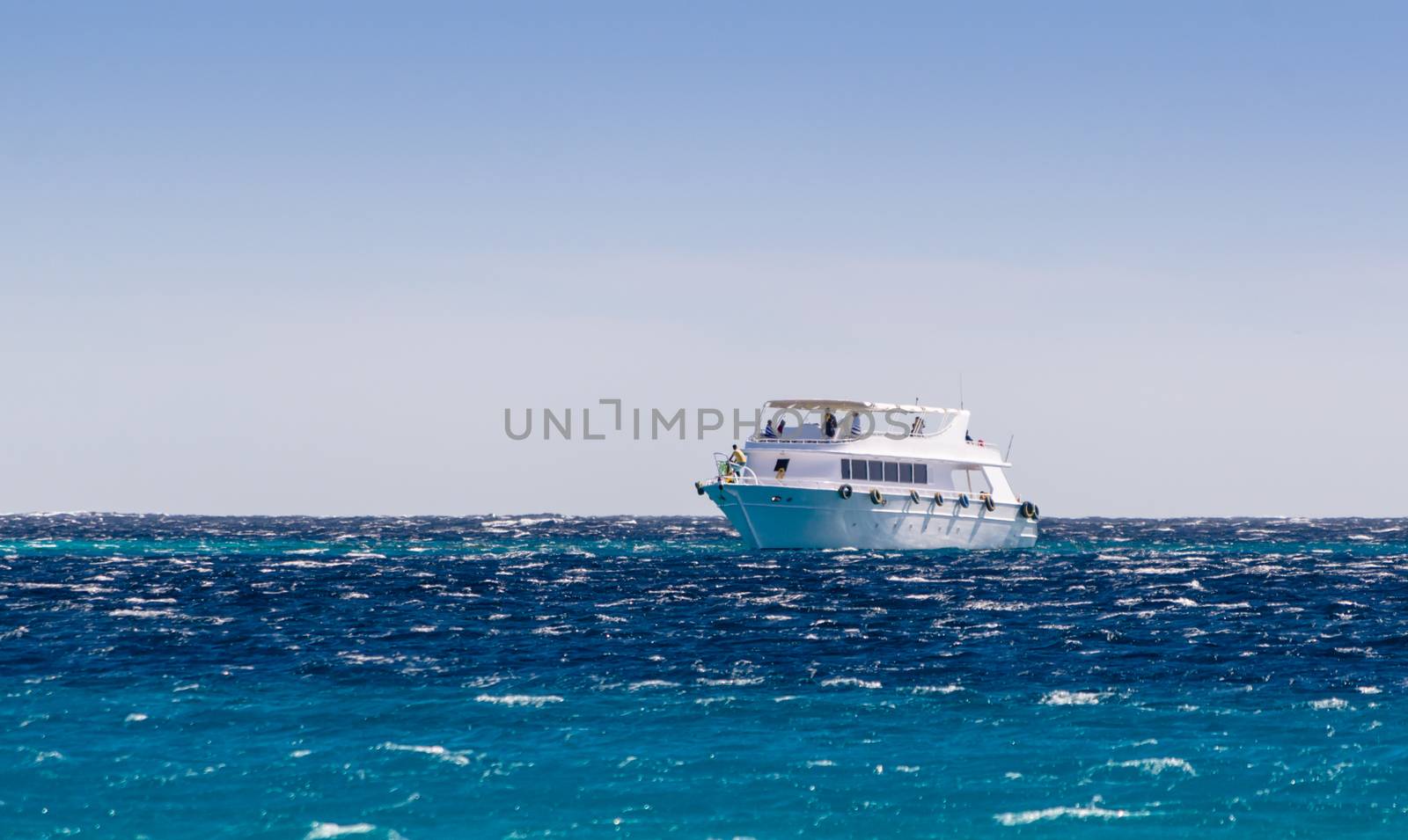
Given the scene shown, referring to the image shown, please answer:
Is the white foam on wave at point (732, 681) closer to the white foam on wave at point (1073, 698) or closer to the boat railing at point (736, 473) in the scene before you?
the white foam on wave at point (1073, 698)

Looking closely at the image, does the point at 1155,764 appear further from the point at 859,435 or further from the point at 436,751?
the point at 859,435

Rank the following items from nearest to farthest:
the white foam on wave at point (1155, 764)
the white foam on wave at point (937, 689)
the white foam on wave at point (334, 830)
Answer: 1. the white foam on wave at point (334, 830)
2. the white foam on wave at point (1155, 764)
3. the white foam on wave at point (937, 689)

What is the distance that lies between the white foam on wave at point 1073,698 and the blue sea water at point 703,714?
0.17m

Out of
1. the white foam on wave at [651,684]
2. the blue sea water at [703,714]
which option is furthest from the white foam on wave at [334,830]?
the white foam on wave at [651,684]

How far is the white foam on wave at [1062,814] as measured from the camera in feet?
54.8

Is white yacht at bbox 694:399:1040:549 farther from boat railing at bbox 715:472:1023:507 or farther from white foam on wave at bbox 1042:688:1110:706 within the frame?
white foam on wave at bbox 1042:688:1110:706

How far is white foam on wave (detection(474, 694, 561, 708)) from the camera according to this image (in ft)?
77.5

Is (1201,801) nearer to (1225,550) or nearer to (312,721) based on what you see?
(312,721)

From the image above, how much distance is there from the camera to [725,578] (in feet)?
169

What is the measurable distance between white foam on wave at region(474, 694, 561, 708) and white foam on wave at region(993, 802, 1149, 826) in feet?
30.4

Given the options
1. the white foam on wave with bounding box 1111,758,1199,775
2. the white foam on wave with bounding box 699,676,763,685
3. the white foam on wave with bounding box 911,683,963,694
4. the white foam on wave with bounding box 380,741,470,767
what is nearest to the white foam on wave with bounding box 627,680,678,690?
the white foam on wave with bounding box 699,676,763,685

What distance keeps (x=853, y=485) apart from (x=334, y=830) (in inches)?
2205

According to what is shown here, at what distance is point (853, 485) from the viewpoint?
7094 cm

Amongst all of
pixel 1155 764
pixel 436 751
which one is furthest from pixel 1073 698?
pixel 436 751
